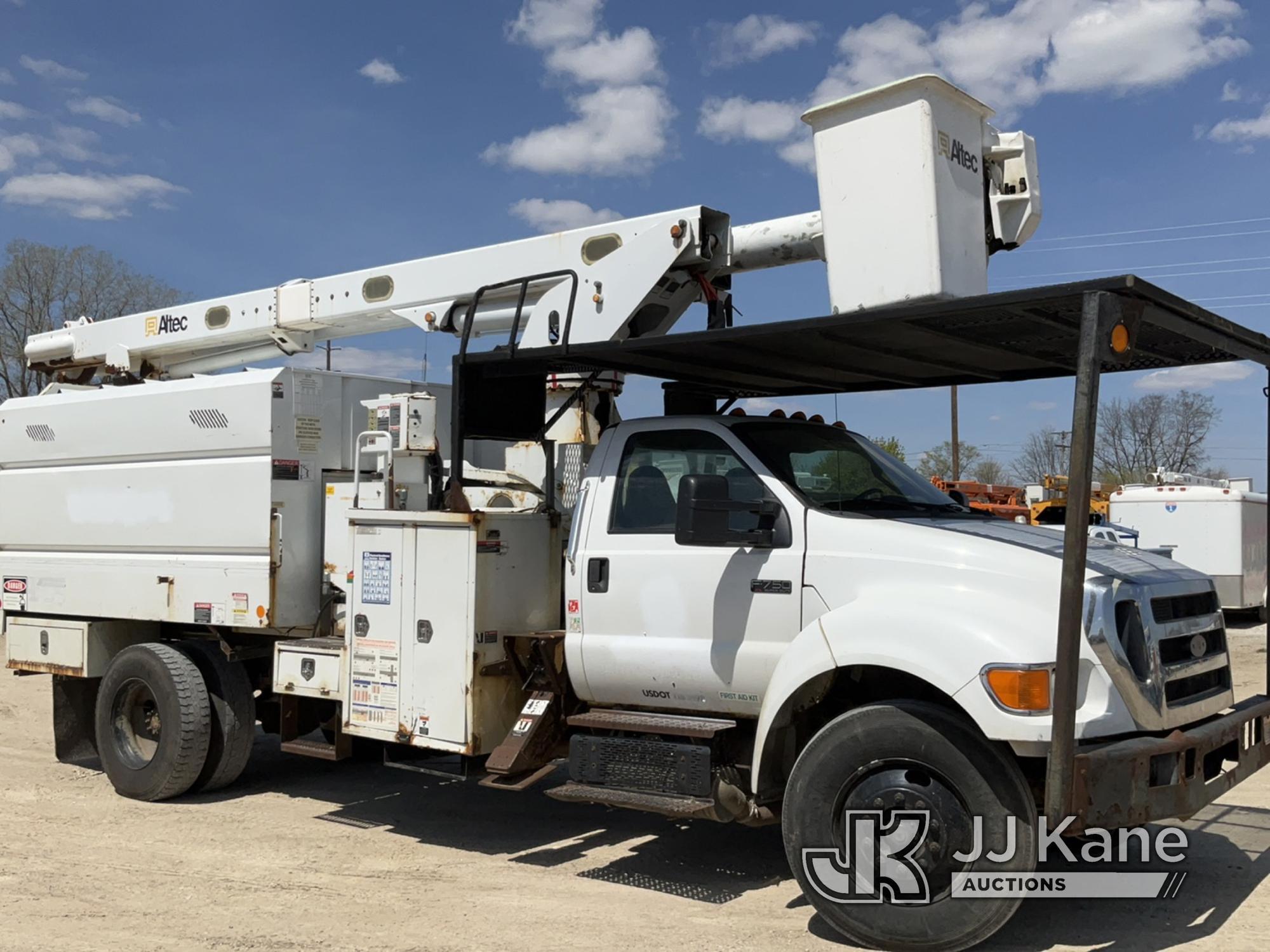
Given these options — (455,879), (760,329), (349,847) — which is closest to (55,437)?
(349,847)

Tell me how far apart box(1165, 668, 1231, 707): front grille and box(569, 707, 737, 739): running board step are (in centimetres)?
191

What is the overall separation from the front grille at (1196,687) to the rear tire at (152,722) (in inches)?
231

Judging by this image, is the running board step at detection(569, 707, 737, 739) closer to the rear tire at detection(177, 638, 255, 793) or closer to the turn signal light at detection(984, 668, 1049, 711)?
the turn signal light at detection(984, 668, 1049, 711)

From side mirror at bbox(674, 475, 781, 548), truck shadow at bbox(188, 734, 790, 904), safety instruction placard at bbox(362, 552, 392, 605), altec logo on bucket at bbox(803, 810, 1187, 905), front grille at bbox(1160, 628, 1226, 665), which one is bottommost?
truck shadow at bbox(188, 734, 790, 904)

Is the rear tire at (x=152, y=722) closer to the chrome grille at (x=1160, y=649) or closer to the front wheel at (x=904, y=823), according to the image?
the front wheel at (x=904, y=823)

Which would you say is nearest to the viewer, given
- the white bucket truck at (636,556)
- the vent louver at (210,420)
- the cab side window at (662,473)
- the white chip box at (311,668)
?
the white bucket truck at (636,556)

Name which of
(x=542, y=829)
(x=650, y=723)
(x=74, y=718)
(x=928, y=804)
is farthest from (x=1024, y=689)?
(x=74, y=718)

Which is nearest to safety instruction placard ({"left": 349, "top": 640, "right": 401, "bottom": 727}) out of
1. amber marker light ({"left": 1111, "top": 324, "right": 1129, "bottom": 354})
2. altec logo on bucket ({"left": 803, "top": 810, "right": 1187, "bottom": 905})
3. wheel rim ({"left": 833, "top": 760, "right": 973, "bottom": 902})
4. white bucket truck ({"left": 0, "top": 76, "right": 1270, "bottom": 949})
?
white bucket truck ({"left": 0, "top": 76, "right": 1270, "bottom": 949})

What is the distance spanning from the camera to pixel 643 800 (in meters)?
5.72

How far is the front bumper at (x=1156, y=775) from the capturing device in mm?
4500

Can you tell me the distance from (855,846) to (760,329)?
2.26 metres

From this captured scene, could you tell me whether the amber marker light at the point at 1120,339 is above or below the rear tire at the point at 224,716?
above

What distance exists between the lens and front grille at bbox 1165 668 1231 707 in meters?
5.02

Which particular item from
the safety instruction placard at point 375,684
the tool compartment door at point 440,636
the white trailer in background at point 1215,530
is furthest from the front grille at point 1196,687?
the white trailer in background at point 1215,530
